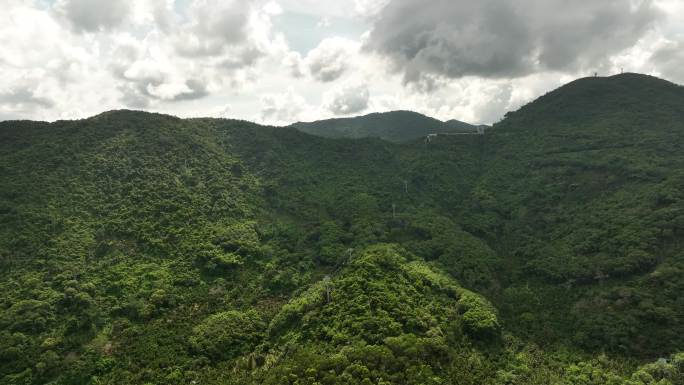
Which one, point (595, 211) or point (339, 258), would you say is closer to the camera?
point (339, 258)

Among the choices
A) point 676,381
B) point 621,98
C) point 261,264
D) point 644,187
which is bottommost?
point 676,381

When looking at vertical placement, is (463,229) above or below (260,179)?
below

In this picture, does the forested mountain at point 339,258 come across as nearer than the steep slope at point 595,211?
Yes

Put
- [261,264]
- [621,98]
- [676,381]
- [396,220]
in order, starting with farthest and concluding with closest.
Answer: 1. [621,98]
2. [396,220]
3. [261,264]
4. [676,381]

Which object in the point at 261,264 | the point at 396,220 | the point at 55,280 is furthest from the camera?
the point at 396,220

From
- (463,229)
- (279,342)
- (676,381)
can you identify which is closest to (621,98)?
(463,229)

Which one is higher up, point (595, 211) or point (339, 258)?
point (595, 211)

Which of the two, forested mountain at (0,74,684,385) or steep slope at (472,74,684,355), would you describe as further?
steep slope at (472,74,684,355)

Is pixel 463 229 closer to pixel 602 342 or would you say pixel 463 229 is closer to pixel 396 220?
pixel 396 220
